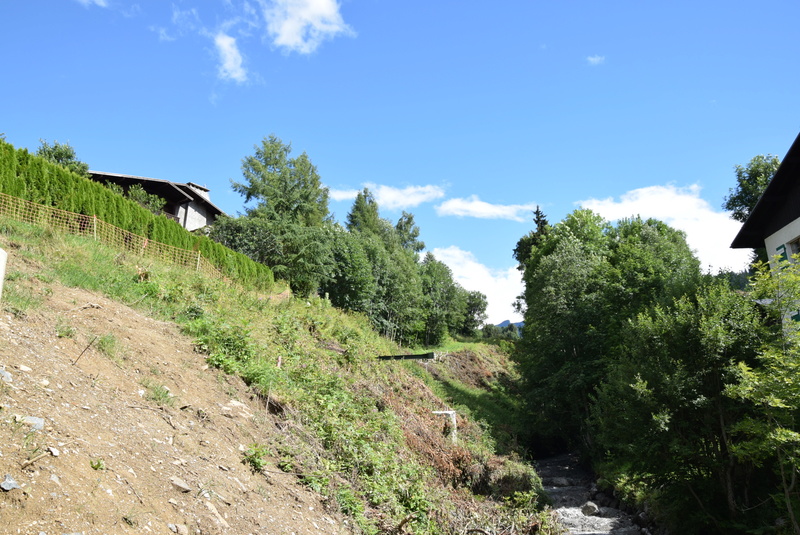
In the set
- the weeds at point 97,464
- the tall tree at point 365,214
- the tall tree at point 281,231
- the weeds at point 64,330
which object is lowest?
the weeds at point 97,464

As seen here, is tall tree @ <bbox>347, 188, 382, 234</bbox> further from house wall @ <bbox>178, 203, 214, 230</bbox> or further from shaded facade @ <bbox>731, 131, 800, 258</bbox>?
shaded facade @ <bbox>731, 131, 800, 258</bbox>

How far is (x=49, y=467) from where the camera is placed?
4.89 m

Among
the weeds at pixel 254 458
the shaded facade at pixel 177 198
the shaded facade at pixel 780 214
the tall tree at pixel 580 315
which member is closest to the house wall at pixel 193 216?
the shaded facade at pixel 177 198

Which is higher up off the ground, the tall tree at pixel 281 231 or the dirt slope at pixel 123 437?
the tall tree at pixel 281 231

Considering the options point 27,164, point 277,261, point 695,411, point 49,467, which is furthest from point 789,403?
point 277,261

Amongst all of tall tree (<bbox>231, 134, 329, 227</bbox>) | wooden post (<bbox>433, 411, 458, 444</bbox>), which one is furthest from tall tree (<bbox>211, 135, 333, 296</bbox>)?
wooden post (<bbox>433, 411, 458, 444</bbox>)

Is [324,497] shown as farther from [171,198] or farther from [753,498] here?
[171,198]

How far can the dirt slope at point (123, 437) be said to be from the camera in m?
4.79

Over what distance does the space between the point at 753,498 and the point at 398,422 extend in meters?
9.10

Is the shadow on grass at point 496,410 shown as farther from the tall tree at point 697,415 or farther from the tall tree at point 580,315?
the tall tree at point 697,415

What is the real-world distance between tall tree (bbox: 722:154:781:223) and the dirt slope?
3271cm

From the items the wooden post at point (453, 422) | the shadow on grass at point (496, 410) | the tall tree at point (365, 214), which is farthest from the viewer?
the tall tree at point (365, 214)

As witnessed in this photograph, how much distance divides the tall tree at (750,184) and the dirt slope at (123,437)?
3271 cm

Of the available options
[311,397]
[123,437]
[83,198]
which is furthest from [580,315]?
[123,437]
